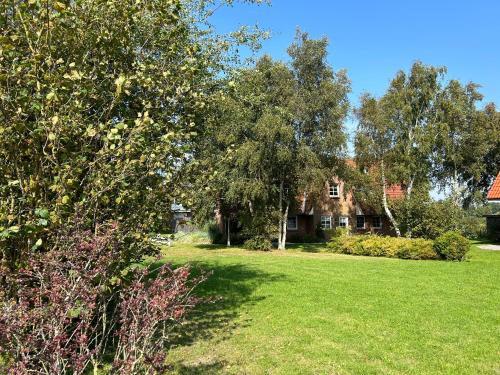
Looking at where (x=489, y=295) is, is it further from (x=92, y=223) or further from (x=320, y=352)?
(x=92, y=223)

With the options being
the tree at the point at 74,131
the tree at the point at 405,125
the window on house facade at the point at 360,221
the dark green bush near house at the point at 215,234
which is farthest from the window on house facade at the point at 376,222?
the tree at the point at 74,131

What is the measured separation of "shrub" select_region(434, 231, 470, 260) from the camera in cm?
2084

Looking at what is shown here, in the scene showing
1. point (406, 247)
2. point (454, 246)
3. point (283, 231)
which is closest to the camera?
point (454, 246)

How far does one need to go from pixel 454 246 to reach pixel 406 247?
8.32 feet

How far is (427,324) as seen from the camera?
8305 mm

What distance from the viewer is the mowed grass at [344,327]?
6156mm

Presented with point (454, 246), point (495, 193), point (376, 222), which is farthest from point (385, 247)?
point (376, 222)

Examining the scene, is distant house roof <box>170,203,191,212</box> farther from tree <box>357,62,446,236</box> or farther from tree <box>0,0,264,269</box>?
tree <box>357,62,446,236</box>

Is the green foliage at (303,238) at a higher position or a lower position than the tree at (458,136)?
lower

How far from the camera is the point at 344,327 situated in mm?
8023

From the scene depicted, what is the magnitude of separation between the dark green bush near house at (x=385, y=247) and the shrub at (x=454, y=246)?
77 cm

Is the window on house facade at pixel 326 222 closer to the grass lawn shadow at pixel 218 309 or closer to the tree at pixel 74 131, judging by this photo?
the grass lawn shadow at pixel 218 309

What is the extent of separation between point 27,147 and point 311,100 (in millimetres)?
24202

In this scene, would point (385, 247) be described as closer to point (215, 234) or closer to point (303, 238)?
point (303, 238)
